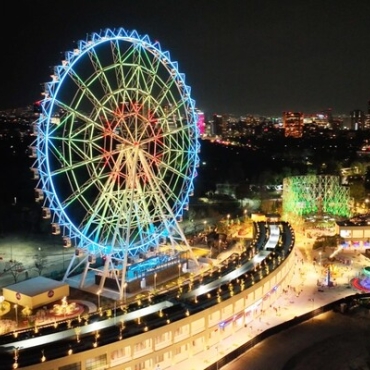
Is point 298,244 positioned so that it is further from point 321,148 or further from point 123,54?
point 321,148

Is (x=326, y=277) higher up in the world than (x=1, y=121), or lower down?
lower down

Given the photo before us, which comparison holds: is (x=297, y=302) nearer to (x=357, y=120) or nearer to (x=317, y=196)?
(x=317, y=196)

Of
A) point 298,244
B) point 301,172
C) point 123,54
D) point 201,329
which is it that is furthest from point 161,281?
point 301,172

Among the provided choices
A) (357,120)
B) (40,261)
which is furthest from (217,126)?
(40,261)

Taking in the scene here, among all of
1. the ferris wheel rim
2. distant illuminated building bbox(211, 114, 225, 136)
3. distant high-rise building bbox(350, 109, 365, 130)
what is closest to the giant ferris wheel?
the ferris wheel rim

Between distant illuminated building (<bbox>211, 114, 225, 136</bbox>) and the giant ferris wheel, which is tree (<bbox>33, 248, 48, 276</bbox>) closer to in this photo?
the giant ferris wheel

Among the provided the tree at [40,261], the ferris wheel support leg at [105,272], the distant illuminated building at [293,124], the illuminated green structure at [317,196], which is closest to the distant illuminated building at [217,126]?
the distant illuminated building at [293,124]
